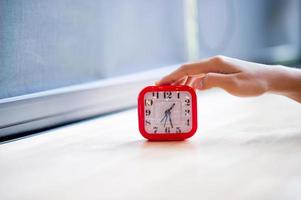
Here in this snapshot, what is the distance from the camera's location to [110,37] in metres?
1.36

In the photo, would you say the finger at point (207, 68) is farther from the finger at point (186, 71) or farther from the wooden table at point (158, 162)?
the wooden table at point (158, 162)

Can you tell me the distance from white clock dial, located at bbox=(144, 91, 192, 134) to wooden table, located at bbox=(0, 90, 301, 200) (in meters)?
0.03

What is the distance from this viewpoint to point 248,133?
1.01 meters

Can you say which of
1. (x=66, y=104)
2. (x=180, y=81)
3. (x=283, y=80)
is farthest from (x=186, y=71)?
(x=66, y=104)

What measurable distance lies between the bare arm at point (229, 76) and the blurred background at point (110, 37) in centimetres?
33

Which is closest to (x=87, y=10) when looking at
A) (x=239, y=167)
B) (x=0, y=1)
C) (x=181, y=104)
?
(x=0, y=1)

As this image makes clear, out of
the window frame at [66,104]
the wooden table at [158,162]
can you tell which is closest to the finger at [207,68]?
the wooden table at [158,162]

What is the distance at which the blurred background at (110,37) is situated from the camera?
1.05 metres

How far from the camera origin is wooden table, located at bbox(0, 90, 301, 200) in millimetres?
650

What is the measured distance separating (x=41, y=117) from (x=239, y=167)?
0.54 meters

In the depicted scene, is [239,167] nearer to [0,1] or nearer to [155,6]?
[0,1]

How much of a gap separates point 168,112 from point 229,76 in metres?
0.15

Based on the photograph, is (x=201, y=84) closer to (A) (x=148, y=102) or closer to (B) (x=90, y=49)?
(A) (x=148, y=102)

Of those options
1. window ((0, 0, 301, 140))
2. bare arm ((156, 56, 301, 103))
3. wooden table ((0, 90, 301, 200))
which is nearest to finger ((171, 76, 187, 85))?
bare arm ((156, 56, 301, 103))
